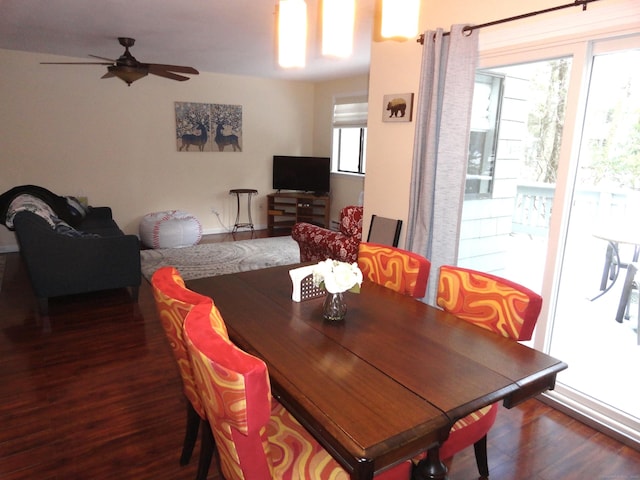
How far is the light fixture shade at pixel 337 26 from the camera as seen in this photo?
4.92 feet

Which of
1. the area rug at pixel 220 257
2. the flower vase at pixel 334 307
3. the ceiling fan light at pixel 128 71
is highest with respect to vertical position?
the ceiling fan light at pixel 128 71

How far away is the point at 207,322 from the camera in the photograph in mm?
1238

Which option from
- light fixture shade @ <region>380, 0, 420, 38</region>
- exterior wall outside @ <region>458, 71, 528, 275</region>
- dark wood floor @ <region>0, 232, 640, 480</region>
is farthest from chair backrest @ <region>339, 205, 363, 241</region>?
light fixture shade @ <region>380, 0, 420, 38</region>

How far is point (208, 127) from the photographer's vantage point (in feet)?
21.9

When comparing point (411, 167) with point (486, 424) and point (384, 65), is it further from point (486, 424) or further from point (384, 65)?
point (486, 424)

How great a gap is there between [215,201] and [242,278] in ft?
16.5

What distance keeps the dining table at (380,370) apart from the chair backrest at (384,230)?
1414 millimetres

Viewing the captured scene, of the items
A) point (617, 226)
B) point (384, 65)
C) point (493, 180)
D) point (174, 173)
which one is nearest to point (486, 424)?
point (617, 226)

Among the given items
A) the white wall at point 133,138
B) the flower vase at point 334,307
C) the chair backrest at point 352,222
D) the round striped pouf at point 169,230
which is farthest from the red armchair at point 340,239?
the white wall at point 133,138

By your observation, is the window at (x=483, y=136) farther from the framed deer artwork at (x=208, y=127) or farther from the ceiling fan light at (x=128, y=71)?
the framed deer artwork at (x=208, y=127)

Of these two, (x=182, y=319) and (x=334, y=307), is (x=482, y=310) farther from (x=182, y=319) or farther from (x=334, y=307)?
(x=182, y=319)

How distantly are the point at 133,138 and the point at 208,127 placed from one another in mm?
1108

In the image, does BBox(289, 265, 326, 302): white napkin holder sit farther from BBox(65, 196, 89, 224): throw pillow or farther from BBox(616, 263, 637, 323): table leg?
BBox(65, 196, 89, 224): throw pillow

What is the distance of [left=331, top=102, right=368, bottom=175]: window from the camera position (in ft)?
21.9
